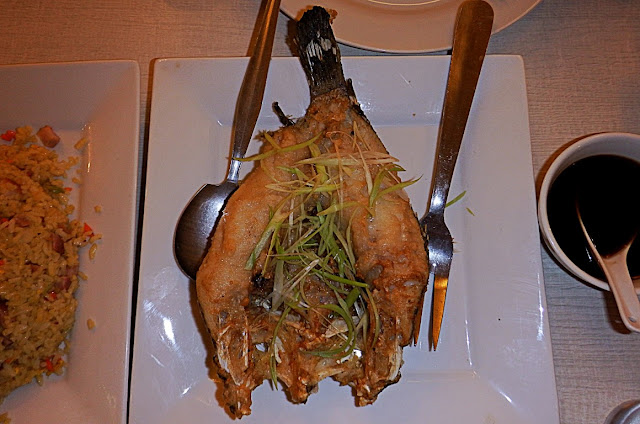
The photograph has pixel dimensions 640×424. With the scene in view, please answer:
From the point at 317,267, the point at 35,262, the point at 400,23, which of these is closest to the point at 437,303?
the point at 317,267

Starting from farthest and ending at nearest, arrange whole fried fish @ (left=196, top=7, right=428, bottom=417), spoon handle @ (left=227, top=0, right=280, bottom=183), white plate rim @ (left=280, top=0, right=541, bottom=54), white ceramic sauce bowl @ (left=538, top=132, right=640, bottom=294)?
1. white plate rim @ (left=280, top=0, right=541, bottom=54)
2. spoon handle @ (left=227, top=0, right=280, bottom=183)
3. white ceramic sauce bowl @ (left=538, top=132, right=640, bottom=294)
4. whole fried fish @ (left=196, top=7, right=428, bottom=417)

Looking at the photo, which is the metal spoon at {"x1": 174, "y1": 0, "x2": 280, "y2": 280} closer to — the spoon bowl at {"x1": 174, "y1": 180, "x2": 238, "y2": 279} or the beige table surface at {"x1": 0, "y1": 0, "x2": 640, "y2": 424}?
the spoon bowl at {"x1": 174, "y1": 180, "x2": 238, "y2": 279}

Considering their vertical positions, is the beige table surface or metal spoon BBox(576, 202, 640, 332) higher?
the beige table surface

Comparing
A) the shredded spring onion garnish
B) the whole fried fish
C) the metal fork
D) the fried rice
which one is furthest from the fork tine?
the fried rice

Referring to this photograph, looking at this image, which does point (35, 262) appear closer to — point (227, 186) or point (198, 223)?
point (198, 223)

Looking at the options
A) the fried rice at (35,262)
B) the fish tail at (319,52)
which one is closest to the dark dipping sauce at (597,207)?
the fish tail at (319,52)

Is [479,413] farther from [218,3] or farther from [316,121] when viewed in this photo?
[218,3]

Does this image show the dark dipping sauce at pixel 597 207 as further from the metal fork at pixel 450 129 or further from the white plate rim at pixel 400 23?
the white plate rim at pixel 400 23
